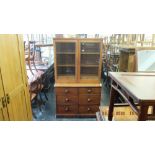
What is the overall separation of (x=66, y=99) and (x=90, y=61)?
0.90 meters

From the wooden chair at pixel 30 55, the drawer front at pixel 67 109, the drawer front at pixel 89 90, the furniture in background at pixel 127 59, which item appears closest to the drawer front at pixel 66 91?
the drawer front at pixel 89 90

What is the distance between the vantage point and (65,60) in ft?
11.0

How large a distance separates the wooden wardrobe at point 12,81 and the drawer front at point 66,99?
124cm

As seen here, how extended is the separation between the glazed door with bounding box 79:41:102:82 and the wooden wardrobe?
1495 mm

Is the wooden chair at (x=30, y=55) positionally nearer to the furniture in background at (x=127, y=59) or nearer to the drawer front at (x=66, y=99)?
the drawer front at (x=66, y=99)

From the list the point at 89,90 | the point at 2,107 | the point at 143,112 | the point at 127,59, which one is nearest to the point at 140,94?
the point at 143,112

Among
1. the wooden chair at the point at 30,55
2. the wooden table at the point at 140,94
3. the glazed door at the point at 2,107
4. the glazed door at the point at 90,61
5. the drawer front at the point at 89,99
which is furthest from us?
the wooden chair at the point at 30,55

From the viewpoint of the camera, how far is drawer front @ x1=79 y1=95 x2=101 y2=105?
131 inches

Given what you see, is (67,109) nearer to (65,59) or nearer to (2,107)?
(65,59)

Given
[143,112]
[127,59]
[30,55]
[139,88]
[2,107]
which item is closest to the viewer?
[143,112]

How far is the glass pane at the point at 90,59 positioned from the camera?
10.6 ft

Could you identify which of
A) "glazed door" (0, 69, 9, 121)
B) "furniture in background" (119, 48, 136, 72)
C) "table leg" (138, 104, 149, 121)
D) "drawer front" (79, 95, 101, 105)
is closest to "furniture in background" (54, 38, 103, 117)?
"drawer front" (79, 95, 101, 105)

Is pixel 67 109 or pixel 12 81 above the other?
pixel 12 81

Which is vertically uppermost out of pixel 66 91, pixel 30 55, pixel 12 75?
pixel 12 75
